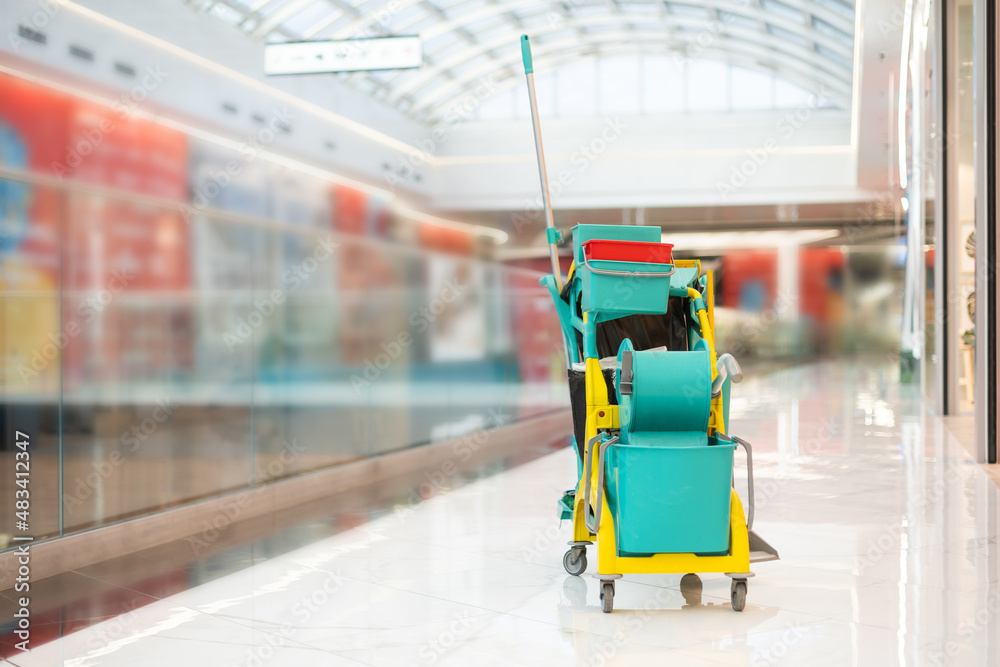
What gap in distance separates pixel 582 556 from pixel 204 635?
4.86 ft

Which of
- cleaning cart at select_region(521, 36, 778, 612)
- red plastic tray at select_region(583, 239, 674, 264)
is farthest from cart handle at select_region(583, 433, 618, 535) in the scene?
red plastic tray at select_region(583, 239, 674, 264)

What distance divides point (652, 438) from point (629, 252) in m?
0.69

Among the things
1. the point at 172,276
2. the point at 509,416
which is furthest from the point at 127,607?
the point at 509,416

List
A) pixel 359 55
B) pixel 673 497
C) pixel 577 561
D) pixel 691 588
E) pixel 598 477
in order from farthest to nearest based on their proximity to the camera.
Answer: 1. pixel 359 55
2. pixel 577 561
3. pixel 691 588
4. pixel 598 477
5. pixel 673 497

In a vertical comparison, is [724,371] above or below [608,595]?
above

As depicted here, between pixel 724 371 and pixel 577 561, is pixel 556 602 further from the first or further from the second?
pixel 724 371

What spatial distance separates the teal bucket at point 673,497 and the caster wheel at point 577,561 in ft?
1.67

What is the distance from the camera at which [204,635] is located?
291 cm

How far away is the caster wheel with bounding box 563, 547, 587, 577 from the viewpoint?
3.54m

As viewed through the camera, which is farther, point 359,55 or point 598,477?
point 359,55

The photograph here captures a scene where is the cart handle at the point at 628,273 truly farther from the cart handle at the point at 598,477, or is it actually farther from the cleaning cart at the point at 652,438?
→ the cart handle at the point at 598,477

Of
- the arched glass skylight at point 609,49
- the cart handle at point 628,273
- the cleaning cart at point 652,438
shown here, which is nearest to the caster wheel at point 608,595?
the cleaning cart at point 652,438

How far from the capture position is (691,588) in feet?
11.1

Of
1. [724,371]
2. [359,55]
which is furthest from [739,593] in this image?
[359,55]
